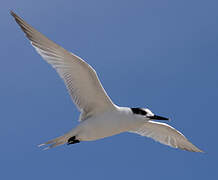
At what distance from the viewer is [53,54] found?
11742mm

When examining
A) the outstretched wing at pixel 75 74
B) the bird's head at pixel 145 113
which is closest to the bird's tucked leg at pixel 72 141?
the outstretched wing at pixel 75 74

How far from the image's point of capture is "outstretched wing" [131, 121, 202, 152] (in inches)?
543

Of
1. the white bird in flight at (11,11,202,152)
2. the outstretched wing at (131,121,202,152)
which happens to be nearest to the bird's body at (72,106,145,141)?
the white bird in flight at (11,11,202,152)

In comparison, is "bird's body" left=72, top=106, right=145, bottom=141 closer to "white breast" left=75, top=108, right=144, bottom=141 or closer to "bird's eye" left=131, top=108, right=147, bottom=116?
"white breast" left=75, top=108, right=144, bottom=141

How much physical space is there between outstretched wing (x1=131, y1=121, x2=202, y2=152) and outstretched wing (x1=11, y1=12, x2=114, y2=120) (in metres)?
2.20

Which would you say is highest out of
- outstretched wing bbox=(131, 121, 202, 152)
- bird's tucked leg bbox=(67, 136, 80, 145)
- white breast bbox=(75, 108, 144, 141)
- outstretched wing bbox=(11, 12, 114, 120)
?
outstretched wing bbox=(11, 12, 114, 120)

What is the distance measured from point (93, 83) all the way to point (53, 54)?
110 cm

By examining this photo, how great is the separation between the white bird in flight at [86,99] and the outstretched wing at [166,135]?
1725 mm

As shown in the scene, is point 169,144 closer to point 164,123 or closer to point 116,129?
point 164,123

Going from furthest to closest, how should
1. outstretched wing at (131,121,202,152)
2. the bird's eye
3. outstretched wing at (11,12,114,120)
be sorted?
outstretched wing at (131,121,202,152)
the bird's eye
outstretched wing at (11,12,114,120)

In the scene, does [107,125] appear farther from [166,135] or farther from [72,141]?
[166,135]

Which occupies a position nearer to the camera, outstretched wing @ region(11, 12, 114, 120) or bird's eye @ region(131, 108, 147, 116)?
outstretched wing @ region(11, 12, 114, 120)

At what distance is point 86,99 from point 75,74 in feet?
2.34

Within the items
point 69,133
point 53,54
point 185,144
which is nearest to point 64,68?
point 53,54
